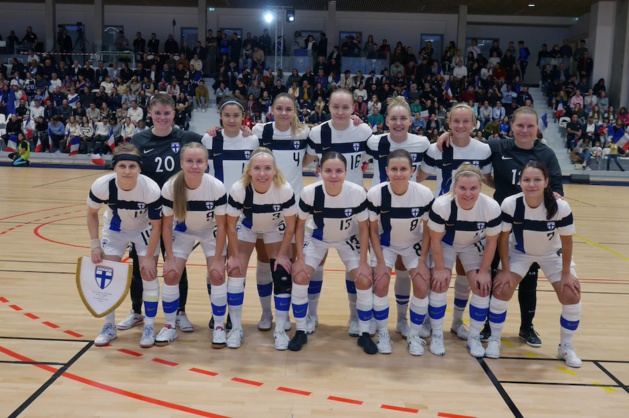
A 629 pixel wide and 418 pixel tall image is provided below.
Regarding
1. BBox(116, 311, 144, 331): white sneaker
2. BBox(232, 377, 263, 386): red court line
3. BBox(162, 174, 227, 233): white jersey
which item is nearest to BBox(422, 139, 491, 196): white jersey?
BBox(162, 174, 227, 233): white jersey

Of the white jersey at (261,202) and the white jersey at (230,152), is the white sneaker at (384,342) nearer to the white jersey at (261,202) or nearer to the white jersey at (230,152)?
the white jersey at (261,202)

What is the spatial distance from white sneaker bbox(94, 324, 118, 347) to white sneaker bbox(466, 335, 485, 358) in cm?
287

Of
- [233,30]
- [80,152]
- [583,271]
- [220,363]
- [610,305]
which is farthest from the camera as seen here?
[233,30]

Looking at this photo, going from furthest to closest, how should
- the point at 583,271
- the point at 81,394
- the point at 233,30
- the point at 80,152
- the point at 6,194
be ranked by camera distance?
the point at 233,30
the point at 80,152
the point at 6,194
the point at 583,271
the point at 81,394

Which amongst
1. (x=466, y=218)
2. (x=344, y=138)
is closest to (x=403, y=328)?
(x=466, y=218)

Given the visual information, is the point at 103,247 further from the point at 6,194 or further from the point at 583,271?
the point at 6,194

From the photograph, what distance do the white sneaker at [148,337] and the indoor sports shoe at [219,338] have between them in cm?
48

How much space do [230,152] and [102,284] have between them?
1579mm

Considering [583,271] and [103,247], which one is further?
[583,271]

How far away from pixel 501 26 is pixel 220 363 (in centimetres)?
2798

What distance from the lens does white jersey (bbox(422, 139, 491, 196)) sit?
509cm

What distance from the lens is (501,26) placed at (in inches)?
1131

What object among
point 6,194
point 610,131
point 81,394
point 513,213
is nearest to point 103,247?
point 81,394

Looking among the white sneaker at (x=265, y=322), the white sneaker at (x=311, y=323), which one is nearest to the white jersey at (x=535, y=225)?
the white sneaker at (x=311, y=323)
